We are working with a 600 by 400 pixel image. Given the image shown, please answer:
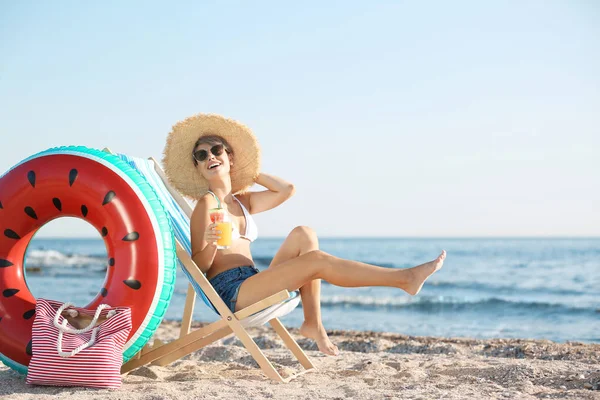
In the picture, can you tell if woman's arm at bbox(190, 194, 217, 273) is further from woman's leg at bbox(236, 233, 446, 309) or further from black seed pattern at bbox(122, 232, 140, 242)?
black seed pattern at bbox(122, 232, 140, 242)

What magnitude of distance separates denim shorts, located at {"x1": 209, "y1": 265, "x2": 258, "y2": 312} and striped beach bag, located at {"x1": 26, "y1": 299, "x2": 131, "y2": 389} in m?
0.55

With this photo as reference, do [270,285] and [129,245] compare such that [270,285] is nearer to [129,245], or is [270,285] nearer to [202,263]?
[202,263]

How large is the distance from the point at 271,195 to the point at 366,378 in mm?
1284

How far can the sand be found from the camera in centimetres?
326

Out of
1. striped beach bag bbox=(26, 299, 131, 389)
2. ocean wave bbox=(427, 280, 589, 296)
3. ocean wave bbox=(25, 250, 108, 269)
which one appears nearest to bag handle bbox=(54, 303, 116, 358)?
striped beach bag bbox=(26, 299, 131, 389)

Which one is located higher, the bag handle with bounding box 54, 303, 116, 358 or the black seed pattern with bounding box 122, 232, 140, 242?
the black seed pattern with bounding box 122, 232, 140, 242

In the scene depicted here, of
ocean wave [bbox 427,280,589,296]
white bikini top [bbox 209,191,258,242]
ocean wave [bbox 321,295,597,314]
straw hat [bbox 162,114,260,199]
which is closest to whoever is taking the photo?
white bikini top [bbox 209,191,258,242]

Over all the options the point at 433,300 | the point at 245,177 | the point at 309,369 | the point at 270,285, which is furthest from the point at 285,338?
the point at 433,300

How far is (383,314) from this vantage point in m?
10.0

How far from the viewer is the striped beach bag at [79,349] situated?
10.7 ft

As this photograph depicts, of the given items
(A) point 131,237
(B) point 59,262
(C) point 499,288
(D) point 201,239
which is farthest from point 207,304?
(B) point 59,262

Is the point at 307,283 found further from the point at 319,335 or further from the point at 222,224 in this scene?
the point at 222,224

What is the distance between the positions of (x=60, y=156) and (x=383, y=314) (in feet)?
23.5

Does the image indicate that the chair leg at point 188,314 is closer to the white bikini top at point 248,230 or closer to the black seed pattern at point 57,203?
the white bikini top at point 248,230
